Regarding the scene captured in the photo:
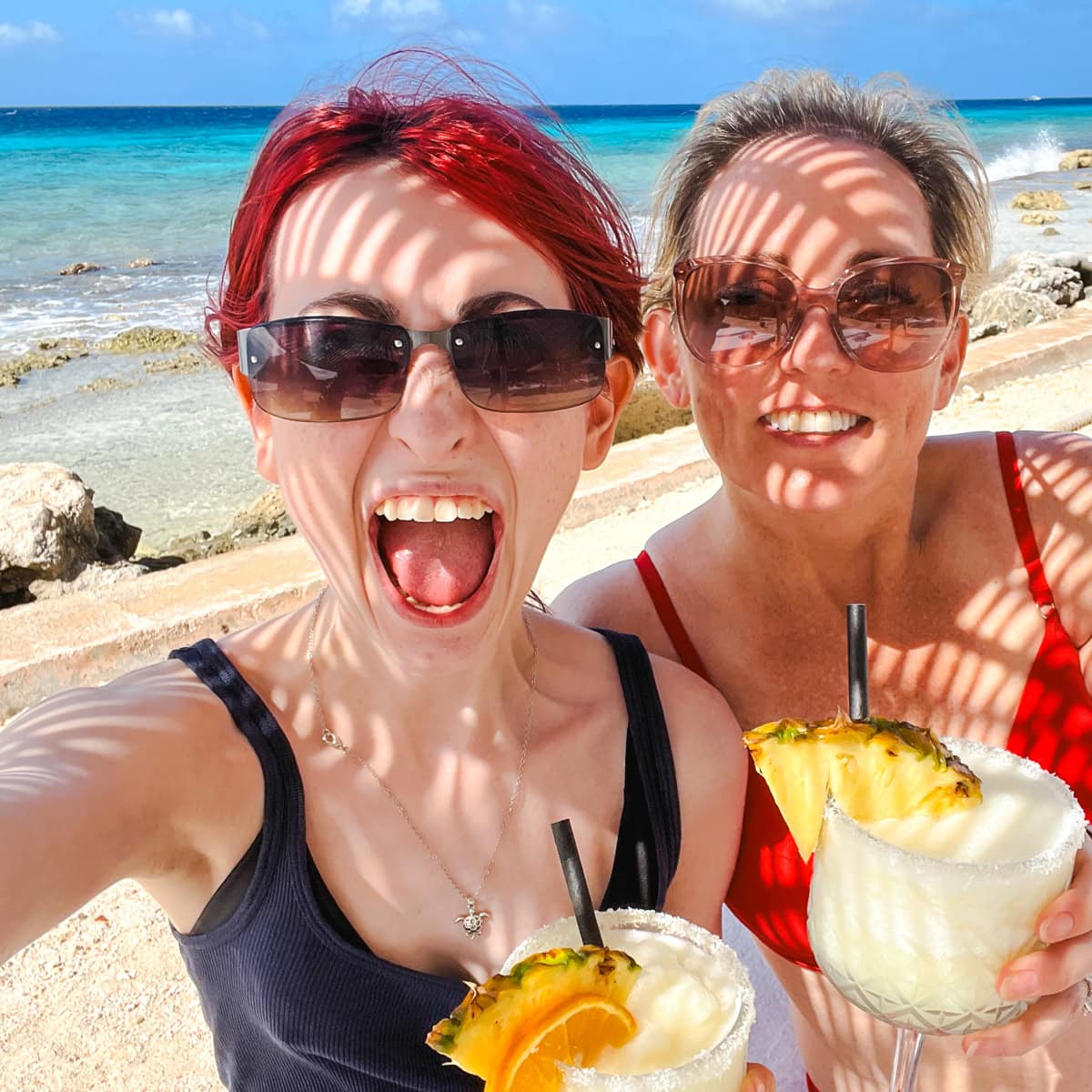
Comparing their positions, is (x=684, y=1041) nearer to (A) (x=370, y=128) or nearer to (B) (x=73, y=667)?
(A) (x=370, y=128)

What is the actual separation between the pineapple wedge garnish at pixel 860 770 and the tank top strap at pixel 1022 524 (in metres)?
1.01

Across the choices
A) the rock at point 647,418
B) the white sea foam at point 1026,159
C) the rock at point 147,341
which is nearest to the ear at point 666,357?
the rock at point 647,418

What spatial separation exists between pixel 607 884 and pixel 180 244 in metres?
24.0

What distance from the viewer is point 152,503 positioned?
9.27m

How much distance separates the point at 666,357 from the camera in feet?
7.60

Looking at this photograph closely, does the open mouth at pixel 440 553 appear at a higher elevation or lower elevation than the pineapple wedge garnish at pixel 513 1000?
higher

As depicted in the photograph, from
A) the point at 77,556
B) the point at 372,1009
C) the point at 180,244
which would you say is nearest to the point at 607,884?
the point at 372,1009

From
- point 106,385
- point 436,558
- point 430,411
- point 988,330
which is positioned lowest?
point 106,385

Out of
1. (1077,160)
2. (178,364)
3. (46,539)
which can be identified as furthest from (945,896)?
(1077,160)

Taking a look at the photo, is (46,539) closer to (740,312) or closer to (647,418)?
(740,312)

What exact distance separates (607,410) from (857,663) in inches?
22.6

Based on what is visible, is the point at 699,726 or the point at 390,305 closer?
the point at 390,305

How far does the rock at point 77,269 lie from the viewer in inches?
810

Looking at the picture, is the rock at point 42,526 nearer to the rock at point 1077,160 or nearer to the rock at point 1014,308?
the rock at point 1014,308
